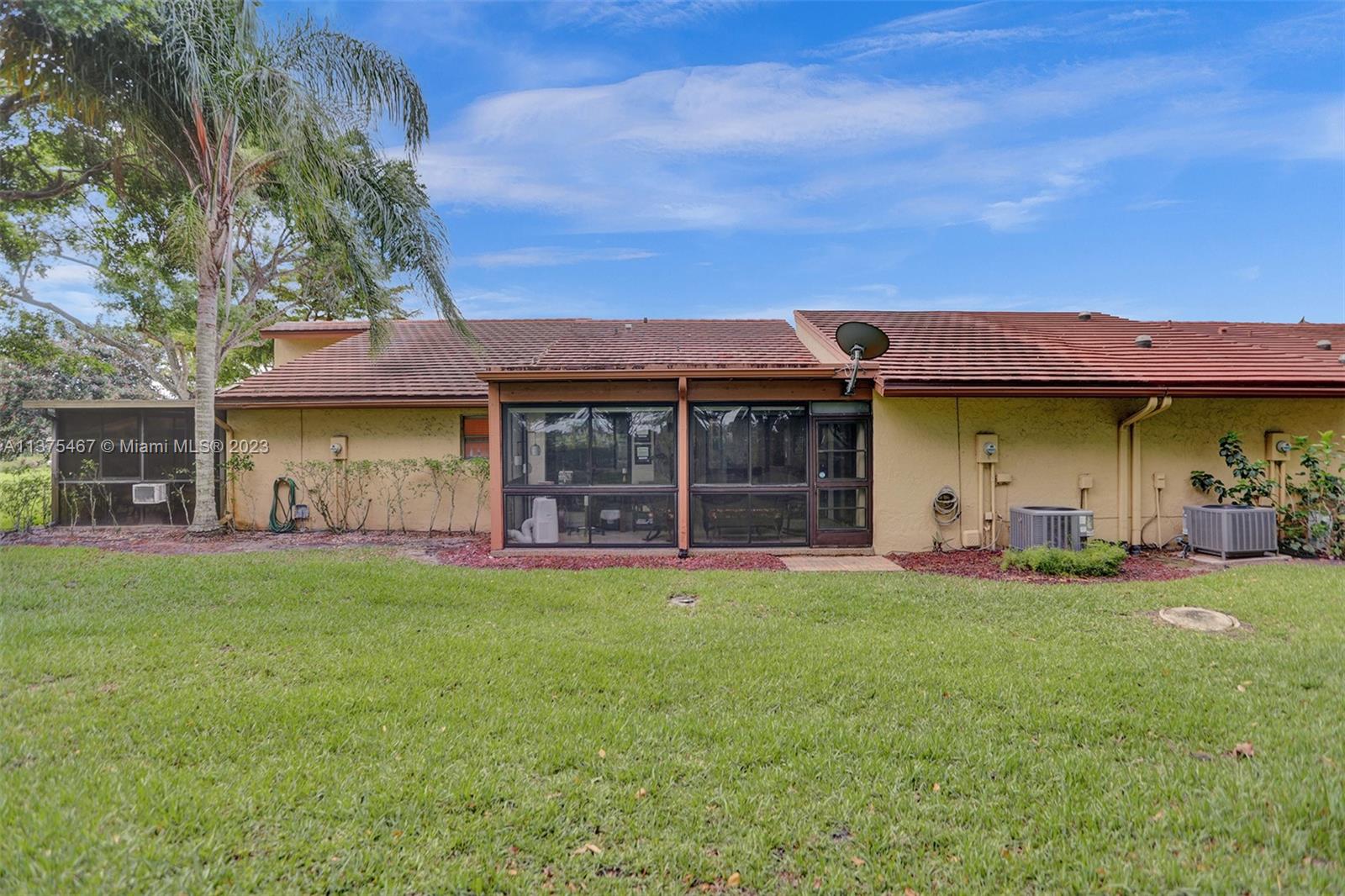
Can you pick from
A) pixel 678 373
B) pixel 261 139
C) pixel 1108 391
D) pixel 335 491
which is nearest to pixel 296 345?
pixel 335 491

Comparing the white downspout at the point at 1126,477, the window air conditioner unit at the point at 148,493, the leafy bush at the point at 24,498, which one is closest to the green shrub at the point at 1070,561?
the white downspout at the point at 1126,477

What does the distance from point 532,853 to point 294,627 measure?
12.0ft

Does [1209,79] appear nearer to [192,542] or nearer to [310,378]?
[310,378]

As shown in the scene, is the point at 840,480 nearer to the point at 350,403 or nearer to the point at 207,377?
the point at 350,403

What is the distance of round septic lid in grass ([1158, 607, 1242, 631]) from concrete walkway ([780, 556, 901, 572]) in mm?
2677

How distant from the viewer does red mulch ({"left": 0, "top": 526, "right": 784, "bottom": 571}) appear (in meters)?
7.77

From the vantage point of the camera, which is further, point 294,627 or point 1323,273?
point 1323,273

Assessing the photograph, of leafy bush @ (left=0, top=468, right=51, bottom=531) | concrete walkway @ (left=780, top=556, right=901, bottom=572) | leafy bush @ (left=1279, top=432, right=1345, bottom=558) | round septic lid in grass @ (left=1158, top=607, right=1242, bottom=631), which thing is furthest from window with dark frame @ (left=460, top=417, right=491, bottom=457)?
leafy bush @ (left=1279, top=432, right=1345, bottom=558)

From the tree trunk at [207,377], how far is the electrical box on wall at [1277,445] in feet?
52.5

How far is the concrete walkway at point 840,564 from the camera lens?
7.51 meters

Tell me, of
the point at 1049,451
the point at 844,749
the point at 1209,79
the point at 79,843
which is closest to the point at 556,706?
the point at 844,749

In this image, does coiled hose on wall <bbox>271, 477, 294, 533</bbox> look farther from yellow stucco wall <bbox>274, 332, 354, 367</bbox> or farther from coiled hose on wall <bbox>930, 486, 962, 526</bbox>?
coiled hose on wall <bbox>930, 486, 962, 526</bbox>

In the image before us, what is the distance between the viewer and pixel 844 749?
307 cm

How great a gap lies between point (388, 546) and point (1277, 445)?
1326 cm
